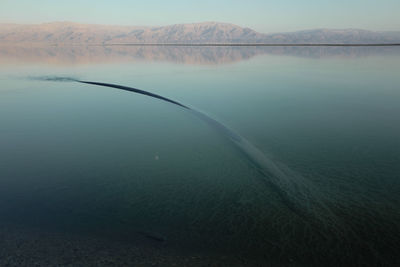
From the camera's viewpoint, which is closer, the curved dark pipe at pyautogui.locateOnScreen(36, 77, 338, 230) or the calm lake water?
the calm lake water

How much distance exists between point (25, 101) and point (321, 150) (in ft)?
63.2

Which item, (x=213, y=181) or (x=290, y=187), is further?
(x=213, y=181)

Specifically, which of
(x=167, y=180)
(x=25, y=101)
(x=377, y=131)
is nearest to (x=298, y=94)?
(x=377, y=131)

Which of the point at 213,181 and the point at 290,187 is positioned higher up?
the point at 290,187

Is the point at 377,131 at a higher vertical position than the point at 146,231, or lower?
higher

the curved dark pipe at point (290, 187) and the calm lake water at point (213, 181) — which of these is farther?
the curved dark pipe at point (290, 187)

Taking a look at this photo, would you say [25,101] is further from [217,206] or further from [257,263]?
[257,263]

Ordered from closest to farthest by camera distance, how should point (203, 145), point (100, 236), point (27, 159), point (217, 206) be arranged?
point (100, 236) < point (217, 206) < point (27, 159) < point (203, 145)

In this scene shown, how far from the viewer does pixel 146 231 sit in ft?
18.7

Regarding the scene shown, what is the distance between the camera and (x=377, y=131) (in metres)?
11.6

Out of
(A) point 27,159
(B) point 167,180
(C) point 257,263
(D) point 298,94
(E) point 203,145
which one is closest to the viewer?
(C) point 257,263

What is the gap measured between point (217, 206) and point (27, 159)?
23.6 feet

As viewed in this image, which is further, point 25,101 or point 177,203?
point 25,101

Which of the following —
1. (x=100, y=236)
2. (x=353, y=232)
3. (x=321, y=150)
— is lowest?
(x=100, y=236)
